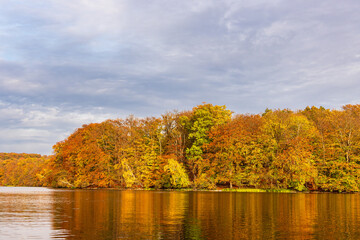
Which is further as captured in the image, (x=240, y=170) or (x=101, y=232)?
(x=240, y=170)

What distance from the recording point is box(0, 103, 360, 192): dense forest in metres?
82.8

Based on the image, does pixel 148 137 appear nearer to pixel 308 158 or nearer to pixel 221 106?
pixel 221 106

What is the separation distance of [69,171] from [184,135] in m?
41.6

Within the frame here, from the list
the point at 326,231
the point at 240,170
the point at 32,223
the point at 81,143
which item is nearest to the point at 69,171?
the point at 81,143

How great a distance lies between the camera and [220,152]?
87688 mm

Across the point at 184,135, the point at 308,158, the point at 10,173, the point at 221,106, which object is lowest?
the point at 10,173

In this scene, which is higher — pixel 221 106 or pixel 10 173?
pixel 221 106

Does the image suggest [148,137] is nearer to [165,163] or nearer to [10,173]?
[165,163]

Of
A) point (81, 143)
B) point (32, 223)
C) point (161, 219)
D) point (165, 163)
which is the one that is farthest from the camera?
point (81, 143)

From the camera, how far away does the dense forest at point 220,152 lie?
82812 mm

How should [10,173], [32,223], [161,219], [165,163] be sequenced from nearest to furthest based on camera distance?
1. [32,223]
2. [161,219]
3. [165,163]
4. [10,173]

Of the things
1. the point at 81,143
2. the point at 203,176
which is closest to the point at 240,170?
the point at 203,176

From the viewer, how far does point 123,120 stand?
10562 cm

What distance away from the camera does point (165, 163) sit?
9206 cm
